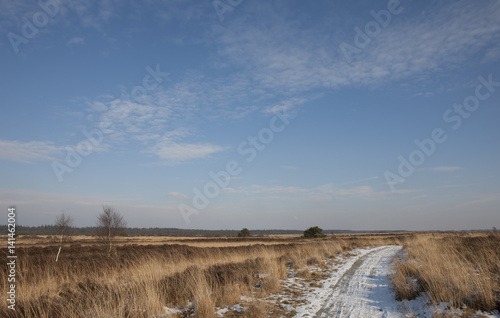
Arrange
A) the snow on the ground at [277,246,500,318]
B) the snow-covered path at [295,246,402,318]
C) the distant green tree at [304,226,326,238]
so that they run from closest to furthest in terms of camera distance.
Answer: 1. the snow on the ground at [277,246,500,318]
2. the snow-covered path at [295,246,402,318]
3. the distant green tree at [304,226,326,238]

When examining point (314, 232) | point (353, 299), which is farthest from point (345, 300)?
point (314, 232)

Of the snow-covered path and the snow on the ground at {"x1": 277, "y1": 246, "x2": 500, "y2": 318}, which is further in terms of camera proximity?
the snow-covered path

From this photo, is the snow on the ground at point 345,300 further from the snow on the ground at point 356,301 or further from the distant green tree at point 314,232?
the distant green tree at point 314,232

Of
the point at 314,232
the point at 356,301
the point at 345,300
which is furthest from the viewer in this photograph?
the point at 314,232

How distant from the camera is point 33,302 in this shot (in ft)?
20.1

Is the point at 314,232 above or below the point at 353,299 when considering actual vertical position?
below

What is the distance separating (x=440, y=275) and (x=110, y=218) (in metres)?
28.2

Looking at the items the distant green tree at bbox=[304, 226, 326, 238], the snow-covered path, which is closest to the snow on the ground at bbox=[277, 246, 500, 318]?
the snow-covered path

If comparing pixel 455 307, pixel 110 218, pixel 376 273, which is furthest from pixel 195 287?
pixel 110 218

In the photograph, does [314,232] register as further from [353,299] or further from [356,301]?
[356,301]

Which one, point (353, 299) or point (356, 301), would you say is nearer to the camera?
point (356, 301)

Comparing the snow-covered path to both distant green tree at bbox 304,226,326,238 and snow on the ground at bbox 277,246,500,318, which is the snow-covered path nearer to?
snow on the ground at bbox 277,246,500,318

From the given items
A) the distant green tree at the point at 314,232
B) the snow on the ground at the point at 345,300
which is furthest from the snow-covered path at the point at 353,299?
the distant green tree at the point at 314,232

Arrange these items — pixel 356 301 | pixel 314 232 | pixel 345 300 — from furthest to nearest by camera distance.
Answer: pixel 314 232 < pixel 345 300 < pixel 356 301
